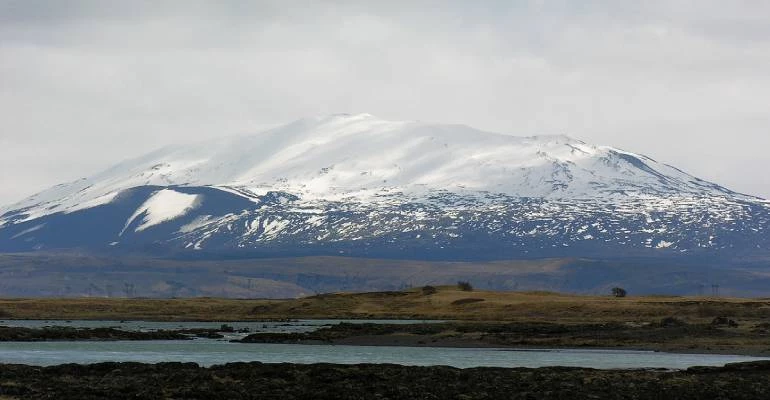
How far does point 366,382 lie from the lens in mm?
71500

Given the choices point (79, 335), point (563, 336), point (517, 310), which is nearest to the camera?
point (563, 336)

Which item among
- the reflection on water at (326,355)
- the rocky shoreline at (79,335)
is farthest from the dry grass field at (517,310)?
the rocky shoreline at (79,335)

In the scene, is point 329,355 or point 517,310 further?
point 517,310

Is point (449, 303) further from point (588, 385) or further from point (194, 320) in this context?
point (588, 385)

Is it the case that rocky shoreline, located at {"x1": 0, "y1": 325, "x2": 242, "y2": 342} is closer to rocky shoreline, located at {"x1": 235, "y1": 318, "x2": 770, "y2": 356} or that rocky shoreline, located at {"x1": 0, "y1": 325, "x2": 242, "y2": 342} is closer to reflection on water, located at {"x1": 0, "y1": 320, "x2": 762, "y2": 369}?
reflection on water, located at {"x1": 0, "y1": 320, "x2": 762, "y2": 369}

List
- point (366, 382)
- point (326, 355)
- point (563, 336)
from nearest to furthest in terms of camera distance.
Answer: point (366, 382) < point (326, 355) < point (563, 336)

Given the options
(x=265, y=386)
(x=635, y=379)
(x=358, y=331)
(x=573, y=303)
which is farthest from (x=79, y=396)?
(x=573, y=303)

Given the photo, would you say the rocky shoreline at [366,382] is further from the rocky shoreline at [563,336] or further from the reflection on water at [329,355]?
the rocky shoreline at [563,336]

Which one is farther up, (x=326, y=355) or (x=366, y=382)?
(x=326, y=355)

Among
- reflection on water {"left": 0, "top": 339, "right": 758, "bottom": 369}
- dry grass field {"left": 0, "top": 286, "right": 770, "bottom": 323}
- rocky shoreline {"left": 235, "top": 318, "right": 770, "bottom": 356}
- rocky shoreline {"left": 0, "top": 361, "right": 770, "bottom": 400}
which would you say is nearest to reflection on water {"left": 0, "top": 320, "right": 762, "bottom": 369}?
reflection on water {"left": 0, "top": 339, "right": 758, "bottom": 369}

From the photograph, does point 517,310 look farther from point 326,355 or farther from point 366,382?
point 366,382

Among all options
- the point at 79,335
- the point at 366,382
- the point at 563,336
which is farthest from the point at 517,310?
the point at 366,382

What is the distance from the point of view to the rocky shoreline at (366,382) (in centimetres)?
6556

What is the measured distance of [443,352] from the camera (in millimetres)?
105938
